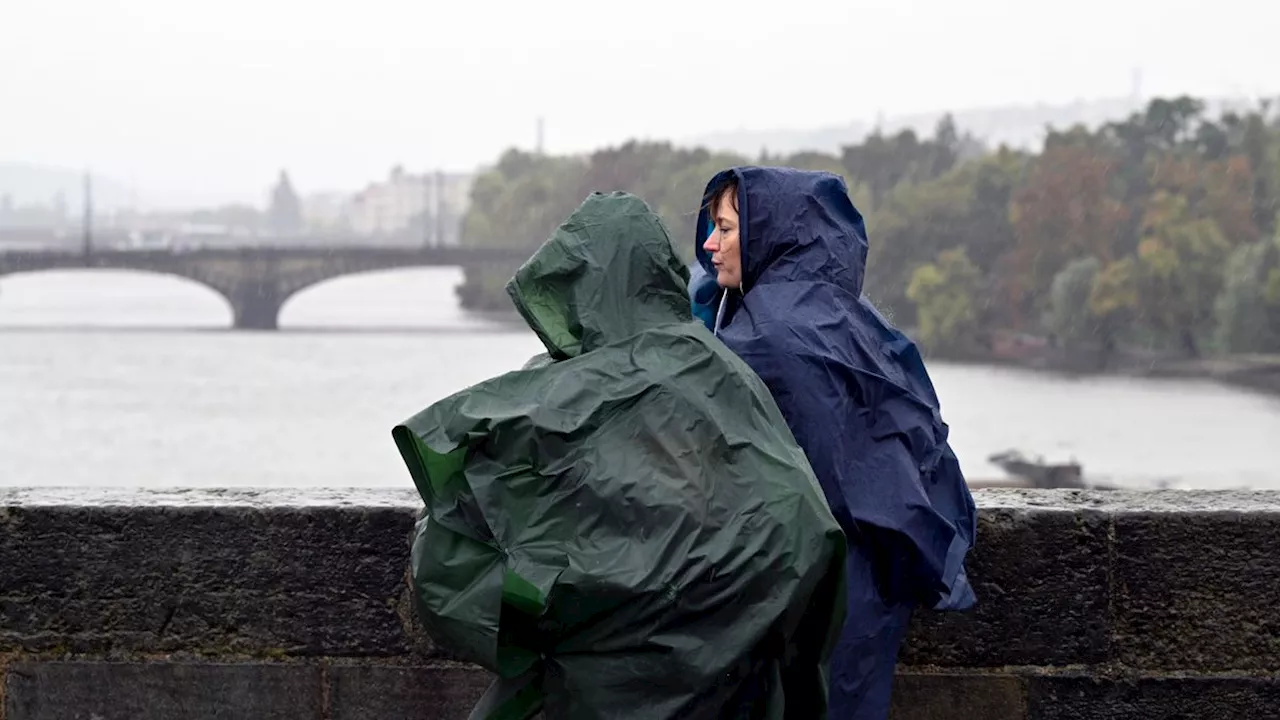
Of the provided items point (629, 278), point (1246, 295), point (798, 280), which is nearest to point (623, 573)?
point (629, 278)

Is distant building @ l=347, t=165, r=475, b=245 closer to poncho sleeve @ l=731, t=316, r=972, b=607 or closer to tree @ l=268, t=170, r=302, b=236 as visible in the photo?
tree @ l=268, t=170, r=302, b=236

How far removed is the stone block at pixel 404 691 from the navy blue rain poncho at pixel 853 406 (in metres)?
1.07

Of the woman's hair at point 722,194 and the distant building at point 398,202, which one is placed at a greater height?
the woman's hair at point 722,194

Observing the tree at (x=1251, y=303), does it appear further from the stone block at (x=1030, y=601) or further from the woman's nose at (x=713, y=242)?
the woman's nose at (x=713, y=242)

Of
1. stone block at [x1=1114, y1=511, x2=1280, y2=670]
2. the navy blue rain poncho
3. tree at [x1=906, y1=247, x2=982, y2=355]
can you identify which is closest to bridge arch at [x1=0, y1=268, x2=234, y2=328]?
tree at [x1=906, y1=247, x2=982, y2=355]

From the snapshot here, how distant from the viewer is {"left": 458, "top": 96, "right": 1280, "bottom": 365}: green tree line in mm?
54781

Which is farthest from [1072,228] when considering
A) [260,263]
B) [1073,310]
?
[260,263]

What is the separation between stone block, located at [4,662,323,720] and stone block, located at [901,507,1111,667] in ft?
4.00

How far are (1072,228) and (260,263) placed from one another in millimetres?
A: 31775

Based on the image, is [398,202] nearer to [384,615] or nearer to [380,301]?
[380,301]

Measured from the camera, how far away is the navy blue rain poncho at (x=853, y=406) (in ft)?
7.22

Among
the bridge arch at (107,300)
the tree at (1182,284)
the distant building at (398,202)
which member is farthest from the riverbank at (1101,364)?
the distant building at (398,202)

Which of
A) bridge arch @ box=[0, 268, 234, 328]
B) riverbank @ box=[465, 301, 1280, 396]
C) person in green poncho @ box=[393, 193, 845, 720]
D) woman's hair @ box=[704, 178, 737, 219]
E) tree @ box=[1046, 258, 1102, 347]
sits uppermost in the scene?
woman's hair @ box=[704, 178, 737, 219]

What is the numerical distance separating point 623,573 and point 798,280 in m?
0.62
